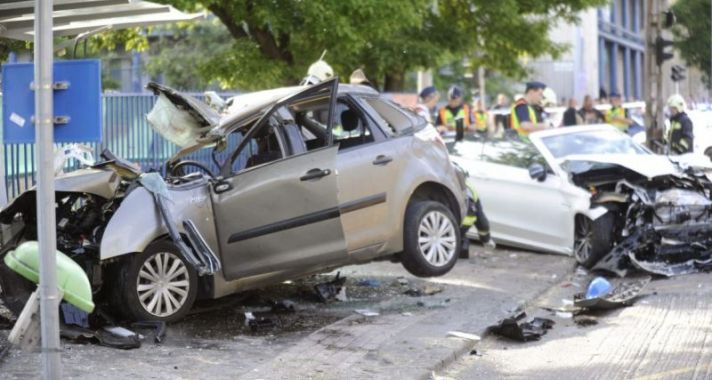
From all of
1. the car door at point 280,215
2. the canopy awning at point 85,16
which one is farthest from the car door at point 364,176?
the canopy awning at point 85,16

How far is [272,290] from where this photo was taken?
36.7 ft

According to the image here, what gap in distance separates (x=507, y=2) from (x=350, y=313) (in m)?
12.3

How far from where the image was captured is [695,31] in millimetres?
43844

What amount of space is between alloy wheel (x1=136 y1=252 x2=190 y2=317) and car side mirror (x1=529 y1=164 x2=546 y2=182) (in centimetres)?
569

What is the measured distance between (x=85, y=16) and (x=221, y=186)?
199 cm

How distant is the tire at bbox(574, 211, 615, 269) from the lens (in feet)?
41.7

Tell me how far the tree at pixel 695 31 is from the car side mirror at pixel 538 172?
31.6 meters

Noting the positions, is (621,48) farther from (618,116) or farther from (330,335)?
(330,335)

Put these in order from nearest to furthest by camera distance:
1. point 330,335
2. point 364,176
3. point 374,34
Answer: point 330,335, point 364,176, point 374,34

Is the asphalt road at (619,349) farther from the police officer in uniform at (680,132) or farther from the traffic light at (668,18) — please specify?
the traffic light at (668,18)

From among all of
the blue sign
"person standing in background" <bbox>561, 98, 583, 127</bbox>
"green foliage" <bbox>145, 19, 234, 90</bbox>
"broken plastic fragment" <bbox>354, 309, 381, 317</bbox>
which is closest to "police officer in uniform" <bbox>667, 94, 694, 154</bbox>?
"person standing in background" <bbox>561, 98, 583, 127</bbox>

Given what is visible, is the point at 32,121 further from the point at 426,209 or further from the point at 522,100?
the point at 522,100

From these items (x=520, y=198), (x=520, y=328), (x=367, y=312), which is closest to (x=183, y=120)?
(x=367, y=312)

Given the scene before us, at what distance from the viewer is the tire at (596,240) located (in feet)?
41.7
